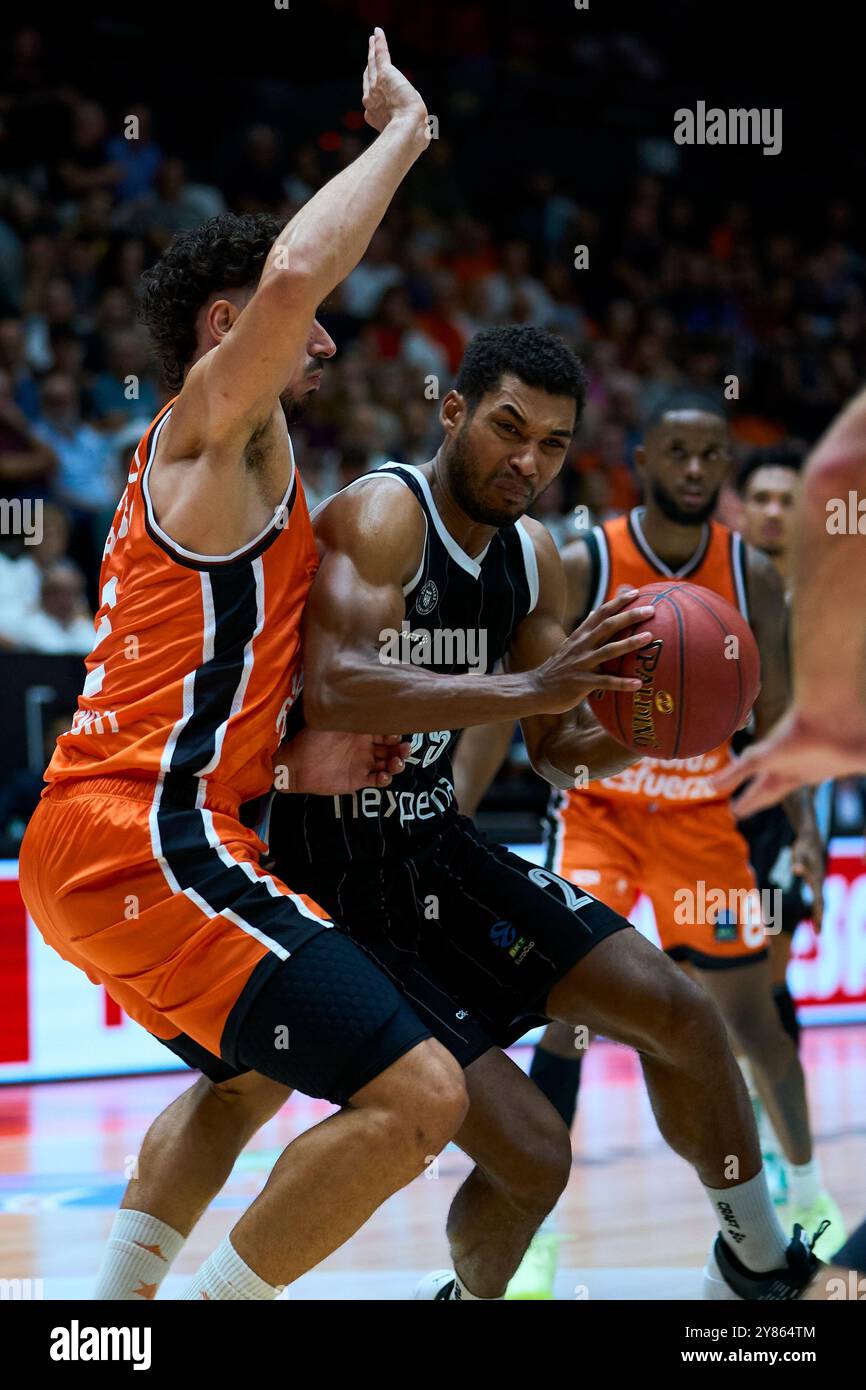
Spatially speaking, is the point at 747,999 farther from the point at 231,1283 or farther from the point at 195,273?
the point at 195,273

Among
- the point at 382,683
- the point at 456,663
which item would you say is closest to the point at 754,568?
the point at 456,663

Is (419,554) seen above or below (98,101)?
below

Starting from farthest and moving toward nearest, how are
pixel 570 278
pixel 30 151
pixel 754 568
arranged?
pixel 570 278, pixel 30 151, pixel 754 568

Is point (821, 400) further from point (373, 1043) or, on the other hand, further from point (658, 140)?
point (373, 1043)

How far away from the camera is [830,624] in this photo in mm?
2020

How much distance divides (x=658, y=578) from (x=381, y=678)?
1995 mm

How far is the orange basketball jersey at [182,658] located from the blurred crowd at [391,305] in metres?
4.07

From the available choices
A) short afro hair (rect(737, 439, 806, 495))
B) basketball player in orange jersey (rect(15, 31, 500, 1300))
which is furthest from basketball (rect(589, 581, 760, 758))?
short afro hair (rect(737, 439, 806, 495))

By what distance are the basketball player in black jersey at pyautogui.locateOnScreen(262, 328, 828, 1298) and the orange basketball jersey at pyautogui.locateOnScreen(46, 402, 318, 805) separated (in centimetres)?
24

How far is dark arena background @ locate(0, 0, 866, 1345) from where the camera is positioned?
17.6 feet

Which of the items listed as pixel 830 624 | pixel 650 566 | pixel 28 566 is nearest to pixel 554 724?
pixel 650 566

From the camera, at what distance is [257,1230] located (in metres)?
2.92
